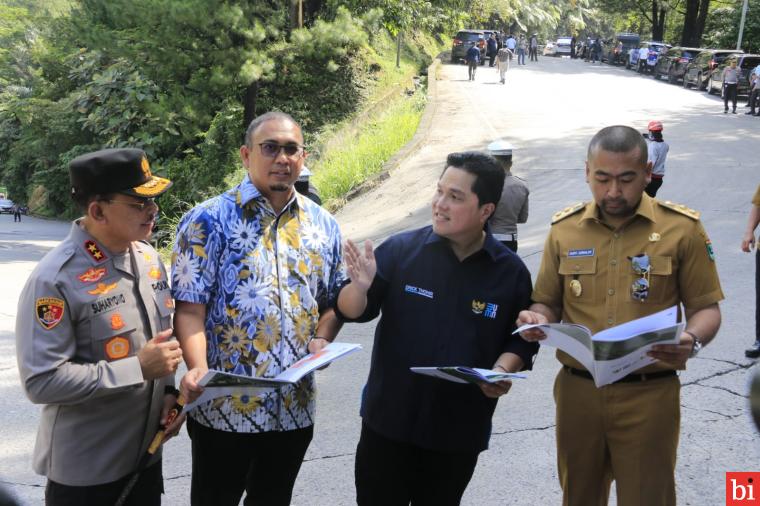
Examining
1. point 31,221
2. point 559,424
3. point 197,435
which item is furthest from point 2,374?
point 31,221

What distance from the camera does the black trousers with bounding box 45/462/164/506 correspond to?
103 inches

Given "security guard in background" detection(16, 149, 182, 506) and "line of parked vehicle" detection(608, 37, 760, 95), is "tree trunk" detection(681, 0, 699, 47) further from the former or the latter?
"security guard in background" detection(16, 149, 182, 506)

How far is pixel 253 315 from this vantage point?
2.95 m

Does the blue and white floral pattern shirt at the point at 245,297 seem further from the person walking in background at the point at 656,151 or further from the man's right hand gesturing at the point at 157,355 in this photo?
the person walking in background at the point at 656,151

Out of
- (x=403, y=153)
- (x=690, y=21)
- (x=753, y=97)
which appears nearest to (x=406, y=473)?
(x=403, y=153)

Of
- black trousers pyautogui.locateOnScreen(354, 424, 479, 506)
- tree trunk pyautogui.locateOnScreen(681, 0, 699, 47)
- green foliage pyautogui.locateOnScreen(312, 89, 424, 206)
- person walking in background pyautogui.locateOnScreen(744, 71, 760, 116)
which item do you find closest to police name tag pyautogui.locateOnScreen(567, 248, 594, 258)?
black trousers pyautogui.locateOnScreen(354, 424, 479, 506)

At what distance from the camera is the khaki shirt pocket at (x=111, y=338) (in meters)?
2.62

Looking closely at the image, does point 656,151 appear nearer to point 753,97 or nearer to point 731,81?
point 731,81

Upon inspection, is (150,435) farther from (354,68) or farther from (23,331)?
(354,68)

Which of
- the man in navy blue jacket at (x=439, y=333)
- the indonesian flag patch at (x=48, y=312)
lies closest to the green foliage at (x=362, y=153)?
the man in navy blue jacket at (x=439, y=333)

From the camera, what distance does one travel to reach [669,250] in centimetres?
297

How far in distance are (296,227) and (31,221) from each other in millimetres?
46064

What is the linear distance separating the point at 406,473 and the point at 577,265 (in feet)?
3.54

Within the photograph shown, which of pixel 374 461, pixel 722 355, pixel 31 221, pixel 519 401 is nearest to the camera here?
pixel 374 461
